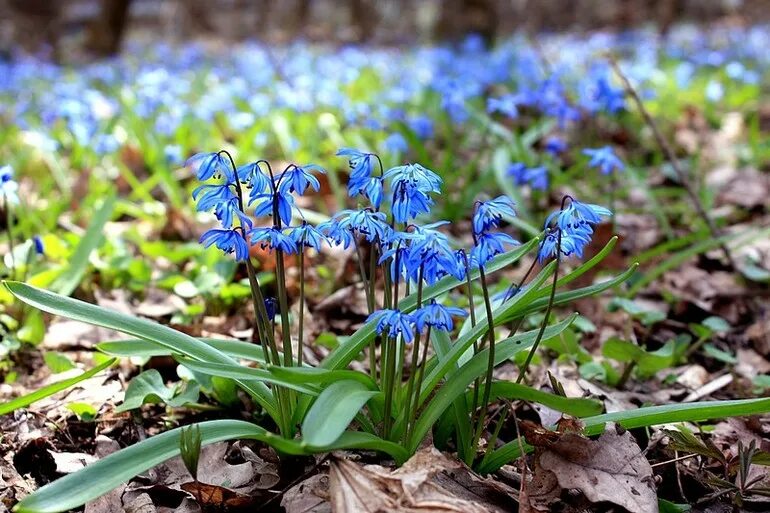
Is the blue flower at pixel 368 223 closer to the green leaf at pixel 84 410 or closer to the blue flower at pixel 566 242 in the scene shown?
the blue flower at pixel 566 242

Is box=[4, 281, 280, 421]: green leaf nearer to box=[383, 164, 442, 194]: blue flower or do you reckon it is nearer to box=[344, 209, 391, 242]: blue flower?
box=[344, 209, 391, 242]: blue flower

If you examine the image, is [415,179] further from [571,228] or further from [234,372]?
[234,372]

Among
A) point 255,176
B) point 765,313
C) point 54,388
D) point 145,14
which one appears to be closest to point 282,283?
point 255,176

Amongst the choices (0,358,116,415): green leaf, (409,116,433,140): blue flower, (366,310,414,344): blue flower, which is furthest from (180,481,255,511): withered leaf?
(409,116,433,140): blue flower

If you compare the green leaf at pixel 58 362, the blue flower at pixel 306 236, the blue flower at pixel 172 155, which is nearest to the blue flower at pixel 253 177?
the blue flower at pixel 306 236

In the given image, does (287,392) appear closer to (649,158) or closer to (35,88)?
(649,158)

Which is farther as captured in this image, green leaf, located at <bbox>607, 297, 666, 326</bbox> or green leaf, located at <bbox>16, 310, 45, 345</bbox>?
green leaf, located at <bbox>607, 297, 666, 326</bbox>

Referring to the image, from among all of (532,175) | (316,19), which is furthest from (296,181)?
(316,19)
